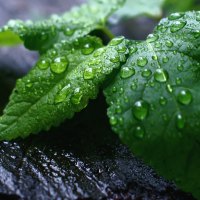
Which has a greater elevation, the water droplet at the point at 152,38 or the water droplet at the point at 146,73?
the water droplet at the point at 152,38

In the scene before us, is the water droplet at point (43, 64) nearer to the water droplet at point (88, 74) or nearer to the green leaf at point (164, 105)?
the water droplet at point (88, 74)

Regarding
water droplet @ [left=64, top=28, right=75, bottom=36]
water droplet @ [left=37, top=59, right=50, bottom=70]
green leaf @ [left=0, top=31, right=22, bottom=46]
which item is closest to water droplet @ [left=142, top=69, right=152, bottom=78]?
water droplet @ [left=37, top=59, right=50, bottom=70]

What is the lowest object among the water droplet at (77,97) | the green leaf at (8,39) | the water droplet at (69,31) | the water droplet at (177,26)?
the water droplet at (77,97)

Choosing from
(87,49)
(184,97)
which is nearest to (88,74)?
(87,49)

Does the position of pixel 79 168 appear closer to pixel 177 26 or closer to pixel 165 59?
pixel 165 59

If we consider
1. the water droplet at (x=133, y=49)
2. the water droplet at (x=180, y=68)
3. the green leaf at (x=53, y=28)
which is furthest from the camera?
the green leaf at (x=53, y=28)

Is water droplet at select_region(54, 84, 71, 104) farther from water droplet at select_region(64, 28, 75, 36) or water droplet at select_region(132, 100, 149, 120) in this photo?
water droplet at select_region(64, 28, 75, 36)

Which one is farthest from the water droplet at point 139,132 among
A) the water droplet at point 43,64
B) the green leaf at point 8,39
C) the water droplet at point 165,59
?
the green leaf at point 8,39
